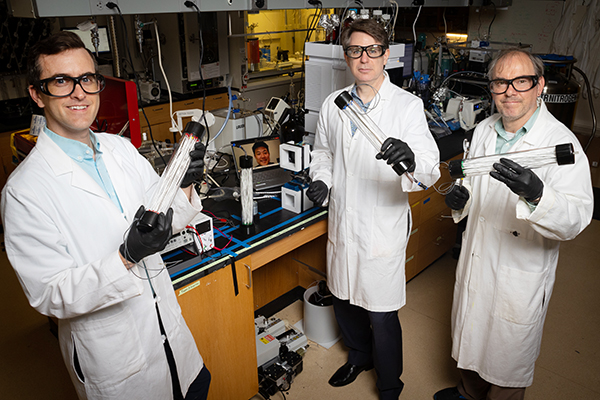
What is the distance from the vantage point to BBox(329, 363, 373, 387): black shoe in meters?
2.27

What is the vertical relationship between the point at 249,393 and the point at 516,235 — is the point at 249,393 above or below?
below

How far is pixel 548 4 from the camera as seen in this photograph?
5.18m

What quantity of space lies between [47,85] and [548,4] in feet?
18.7

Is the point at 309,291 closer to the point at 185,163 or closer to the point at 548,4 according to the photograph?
the point at 185,163

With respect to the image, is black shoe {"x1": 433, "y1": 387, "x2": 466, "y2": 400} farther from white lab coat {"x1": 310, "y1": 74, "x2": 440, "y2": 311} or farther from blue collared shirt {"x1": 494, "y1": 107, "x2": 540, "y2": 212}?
blue collared shirt {"x1": 494, "y1": 107, "x2": 540, "y2": 212}

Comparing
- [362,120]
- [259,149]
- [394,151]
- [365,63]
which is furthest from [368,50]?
[259,149]

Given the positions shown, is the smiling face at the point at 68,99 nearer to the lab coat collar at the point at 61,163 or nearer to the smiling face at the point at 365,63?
the lab coat collar at the point at 61,163

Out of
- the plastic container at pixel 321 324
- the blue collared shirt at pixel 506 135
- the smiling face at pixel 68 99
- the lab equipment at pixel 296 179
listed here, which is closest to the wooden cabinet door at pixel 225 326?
the lab equipment at pixel 296 179

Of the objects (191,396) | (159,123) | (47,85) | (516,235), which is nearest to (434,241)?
(516,235)

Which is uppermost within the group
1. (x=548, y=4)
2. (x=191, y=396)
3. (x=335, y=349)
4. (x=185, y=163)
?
(x=548, y=4)

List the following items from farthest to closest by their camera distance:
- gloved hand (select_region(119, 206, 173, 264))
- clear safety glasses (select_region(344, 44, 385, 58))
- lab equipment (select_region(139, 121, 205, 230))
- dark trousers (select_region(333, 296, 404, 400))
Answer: dark trousers (select_region(333, 296, 404, 400)) < clear safety glasses (select_region(344, 44, 385, 58)) < lab equipment (select_region(139, 121, 205, 230)) < gloved hand (select_region(119, 206, 173, 264))

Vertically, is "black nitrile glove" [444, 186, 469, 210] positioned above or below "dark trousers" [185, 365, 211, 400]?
above

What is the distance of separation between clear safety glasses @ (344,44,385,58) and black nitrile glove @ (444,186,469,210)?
0.63 meters

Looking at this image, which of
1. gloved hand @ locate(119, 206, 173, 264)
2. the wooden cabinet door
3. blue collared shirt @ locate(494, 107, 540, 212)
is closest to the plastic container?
the wooden cabinet door
